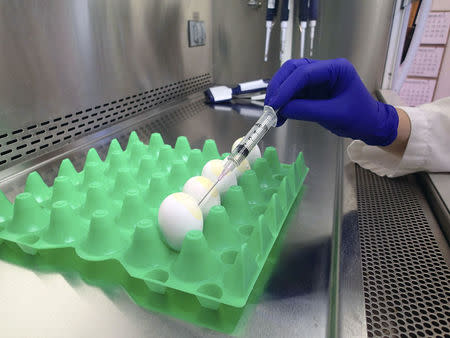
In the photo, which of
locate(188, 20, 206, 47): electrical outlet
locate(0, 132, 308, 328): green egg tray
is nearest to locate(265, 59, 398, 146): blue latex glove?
locate(0, 132, 308, 328): green egg tray

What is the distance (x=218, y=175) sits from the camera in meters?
0.72

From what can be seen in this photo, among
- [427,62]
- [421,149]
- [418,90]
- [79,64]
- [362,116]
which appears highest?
[79,64]

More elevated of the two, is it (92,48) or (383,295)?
(92,48)

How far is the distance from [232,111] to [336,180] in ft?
2.66

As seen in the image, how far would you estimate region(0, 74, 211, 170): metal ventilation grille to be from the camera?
90 centimetres

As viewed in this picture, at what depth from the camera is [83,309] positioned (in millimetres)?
494

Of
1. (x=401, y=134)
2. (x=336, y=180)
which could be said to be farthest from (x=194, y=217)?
(x=401, y=134)

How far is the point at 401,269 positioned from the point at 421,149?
441mm

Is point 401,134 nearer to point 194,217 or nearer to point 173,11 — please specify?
point 194,217

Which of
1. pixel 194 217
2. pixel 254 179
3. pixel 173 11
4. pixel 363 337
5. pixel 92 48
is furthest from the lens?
pixel 173 11

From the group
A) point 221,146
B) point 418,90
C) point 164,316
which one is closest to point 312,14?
point 221,146

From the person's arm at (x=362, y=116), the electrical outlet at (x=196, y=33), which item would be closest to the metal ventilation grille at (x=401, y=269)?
the person's arm at (x=362, y=116)

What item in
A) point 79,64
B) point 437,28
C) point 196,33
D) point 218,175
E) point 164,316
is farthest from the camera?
point 437,28

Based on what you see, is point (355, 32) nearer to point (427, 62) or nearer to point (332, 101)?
point (332, 101)
